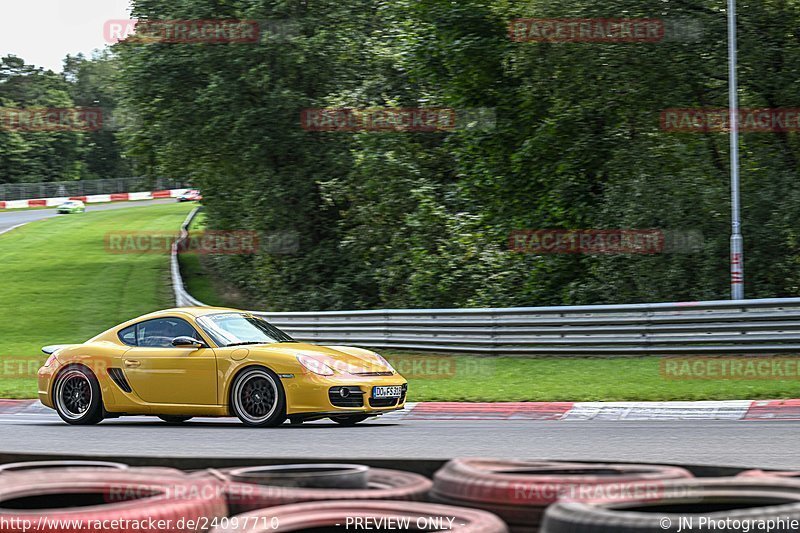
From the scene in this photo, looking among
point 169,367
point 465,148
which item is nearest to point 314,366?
point 169,367

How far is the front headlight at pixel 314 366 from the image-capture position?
36.4 feet

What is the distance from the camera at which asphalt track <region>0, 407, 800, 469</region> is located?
8.84 metres

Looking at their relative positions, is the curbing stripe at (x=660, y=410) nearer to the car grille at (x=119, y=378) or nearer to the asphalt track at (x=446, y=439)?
the asphalt track at (x=446, y=439)

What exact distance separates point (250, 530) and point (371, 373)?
7.81 meters

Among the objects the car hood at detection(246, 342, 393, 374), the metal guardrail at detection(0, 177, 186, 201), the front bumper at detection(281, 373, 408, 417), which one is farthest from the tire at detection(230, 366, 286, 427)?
the metal guardrail at detection(0, 177, 186, 201)

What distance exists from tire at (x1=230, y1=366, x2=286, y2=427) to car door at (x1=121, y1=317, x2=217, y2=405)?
0.28 metres

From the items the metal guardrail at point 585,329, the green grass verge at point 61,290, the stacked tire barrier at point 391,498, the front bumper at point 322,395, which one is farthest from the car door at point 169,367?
the metal guardrail at point 585,329

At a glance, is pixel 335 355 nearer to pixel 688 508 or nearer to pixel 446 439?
pixel 446 439

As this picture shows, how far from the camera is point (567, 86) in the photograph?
21.7m

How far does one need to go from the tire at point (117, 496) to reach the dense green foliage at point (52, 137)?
266ft

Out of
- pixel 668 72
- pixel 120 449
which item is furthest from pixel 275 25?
pixel 120 449

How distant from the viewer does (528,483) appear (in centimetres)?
439

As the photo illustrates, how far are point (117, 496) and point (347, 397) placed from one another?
6692 millimetres

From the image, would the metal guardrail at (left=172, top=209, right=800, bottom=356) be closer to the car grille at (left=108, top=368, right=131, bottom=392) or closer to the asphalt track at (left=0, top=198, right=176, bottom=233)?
the car grille at (left=108, top=368, right=131, bottom=392)
